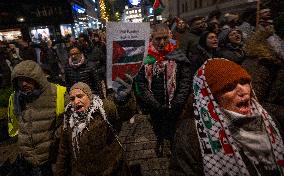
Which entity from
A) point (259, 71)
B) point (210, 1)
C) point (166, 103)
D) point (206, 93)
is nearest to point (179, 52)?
point (166, 103)

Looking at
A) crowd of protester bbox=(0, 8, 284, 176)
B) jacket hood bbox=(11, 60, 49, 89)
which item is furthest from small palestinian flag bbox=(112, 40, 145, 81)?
jacket hood bbox=(11, 60, 49, 89)

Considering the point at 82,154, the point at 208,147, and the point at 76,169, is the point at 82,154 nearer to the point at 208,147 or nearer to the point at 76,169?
the point at 76,169

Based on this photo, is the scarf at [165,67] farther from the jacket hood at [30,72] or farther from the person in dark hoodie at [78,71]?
the person in dark hoodie at [78,71]

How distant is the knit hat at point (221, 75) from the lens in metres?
2.24

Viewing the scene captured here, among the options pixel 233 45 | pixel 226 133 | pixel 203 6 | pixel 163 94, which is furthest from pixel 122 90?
pixel 203 6

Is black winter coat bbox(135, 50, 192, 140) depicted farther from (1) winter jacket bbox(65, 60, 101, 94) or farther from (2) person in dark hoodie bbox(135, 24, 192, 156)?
(1) winter jacket bbox(65, 60, 101, 94)

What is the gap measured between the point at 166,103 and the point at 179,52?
77cm

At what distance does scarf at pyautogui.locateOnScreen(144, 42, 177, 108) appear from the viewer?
4.82 metres

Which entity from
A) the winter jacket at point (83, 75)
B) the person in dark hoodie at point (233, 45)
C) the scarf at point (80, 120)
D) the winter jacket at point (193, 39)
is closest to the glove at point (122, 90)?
the scarf at point (80, 120)

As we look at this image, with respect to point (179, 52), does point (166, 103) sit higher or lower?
lower

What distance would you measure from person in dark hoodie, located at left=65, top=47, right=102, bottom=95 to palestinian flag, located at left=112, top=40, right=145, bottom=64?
2290 millimetres

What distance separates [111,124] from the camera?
3574 millimetres

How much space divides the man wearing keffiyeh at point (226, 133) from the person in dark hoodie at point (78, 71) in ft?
13.7

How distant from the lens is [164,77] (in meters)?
4.86
